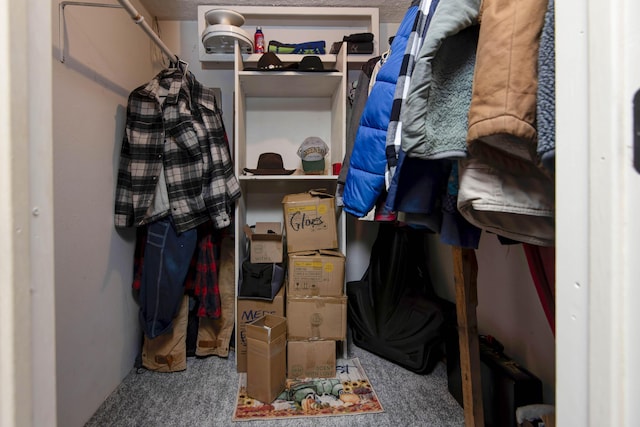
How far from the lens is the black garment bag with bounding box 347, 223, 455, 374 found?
166 centimetres

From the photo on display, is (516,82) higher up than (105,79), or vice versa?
(105,79)

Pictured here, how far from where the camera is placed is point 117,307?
5.14 ft

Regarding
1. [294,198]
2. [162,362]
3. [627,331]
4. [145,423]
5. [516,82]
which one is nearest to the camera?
[627,331]

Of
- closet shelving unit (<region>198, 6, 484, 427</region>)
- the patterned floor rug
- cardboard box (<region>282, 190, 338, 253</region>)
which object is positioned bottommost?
the patterned floor rug

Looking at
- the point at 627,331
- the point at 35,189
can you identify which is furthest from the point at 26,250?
the point at 627,331

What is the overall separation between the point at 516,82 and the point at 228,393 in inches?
65.6

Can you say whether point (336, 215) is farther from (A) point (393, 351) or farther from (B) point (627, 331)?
(B) point (627, 331)

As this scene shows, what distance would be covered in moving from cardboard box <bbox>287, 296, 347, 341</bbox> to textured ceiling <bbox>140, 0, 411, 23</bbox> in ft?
5.83

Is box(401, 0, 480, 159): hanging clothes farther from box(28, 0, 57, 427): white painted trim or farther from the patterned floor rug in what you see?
the patterned floor rug

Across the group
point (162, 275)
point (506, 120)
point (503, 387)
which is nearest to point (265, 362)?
point (162, 275)

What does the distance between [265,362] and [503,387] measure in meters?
0.96

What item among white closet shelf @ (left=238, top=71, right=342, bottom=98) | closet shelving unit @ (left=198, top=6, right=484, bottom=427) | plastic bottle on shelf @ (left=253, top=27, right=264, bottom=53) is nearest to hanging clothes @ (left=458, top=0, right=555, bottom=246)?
closet shelving unit @ (left=198, top=6, right=484, bottom=427)

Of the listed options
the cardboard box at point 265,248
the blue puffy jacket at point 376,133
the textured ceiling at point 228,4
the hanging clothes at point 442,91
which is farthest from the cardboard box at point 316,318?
the textured ceiling at point 228,4

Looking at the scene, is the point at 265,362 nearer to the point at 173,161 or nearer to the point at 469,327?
the point at 469,327
